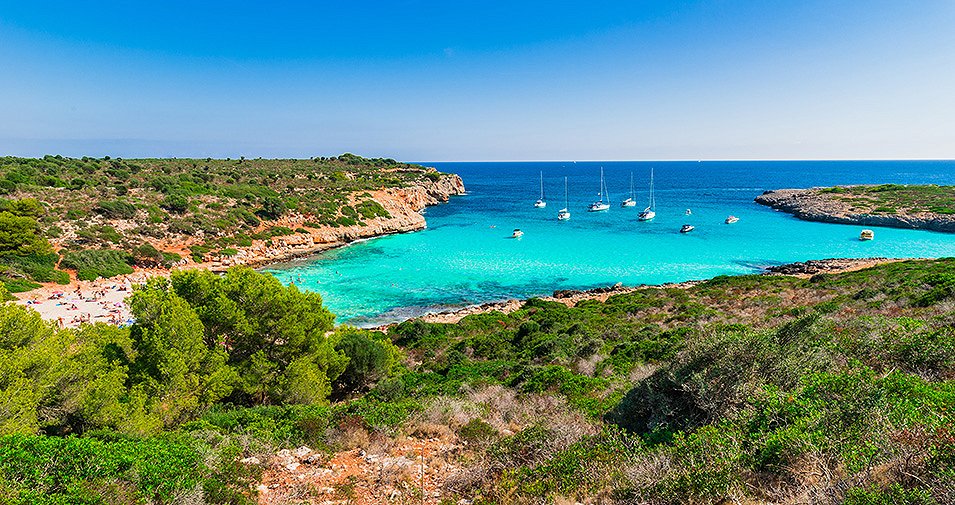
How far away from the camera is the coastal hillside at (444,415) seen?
4.84 metres

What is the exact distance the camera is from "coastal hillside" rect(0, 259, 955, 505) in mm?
4840

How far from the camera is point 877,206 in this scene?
6638 cm

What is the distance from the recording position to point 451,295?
3180 cm

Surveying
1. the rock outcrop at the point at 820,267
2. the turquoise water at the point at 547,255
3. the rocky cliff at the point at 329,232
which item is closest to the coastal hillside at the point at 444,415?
the turquoise water at the point at 547,255

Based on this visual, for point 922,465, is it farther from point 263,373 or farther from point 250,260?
point 250,260

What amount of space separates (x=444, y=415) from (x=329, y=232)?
142 ft

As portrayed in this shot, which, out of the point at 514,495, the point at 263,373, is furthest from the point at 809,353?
the point at 263,373

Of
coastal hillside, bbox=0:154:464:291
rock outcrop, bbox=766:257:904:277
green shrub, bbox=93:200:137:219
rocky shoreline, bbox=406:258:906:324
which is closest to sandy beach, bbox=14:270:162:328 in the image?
coastal hillside, bbox=0:154:464:291

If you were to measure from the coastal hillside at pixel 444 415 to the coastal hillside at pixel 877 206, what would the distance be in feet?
197

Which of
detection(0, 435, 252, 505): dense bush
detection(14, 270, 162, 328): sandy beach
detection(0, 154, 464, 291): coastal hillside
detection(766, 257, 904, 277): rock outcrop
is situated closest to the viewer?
detection(0, 435, 252, 505): dense bush

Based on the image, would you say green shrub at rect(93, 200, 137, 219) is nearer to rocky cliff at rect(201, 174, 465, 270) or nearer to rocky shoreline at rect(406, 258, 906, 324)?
rocky cliff at rect(201, 174, 465, 270)

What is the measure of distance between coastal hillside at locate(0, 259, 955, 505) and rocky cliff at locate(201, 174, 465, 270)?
93.4ft

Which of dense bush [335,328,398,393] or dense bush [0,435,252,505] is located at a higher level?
dense bush [0,435,252,505]

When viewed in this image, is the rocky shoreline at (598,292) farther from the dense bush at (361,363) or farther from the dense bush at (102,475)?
the dense bush at (102,475)
